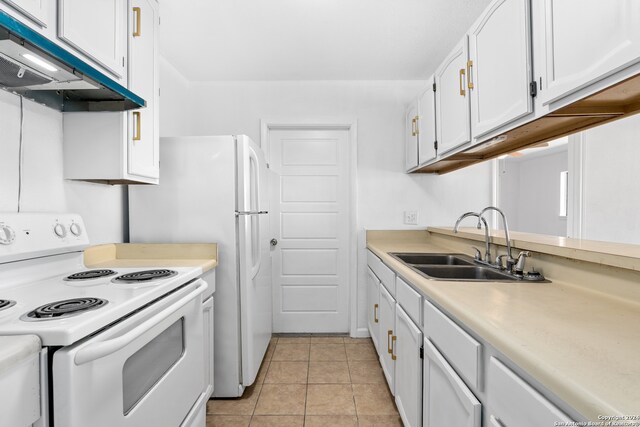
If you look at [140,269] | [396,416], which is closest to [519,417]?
[396,416]

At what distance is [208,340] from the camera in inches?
68.1

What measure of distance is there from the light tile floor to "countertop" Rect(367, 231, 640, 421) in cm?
104

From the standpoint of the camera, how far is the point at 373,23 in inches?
79.1

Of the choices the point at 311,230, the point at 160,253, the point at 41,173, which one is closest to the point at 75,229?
the point at 41,173

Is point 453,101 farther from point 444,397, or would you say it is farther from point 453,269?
point 444,397

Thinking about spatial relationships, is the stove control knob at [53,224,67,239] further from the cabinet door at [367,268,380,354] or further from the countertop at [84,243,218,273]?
the cabinet door at [367,268,380,354]

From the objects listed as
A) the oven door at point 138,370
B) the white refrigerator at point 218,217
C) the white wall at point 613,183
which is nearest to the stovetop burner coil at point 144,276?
the oven door at point 138,370

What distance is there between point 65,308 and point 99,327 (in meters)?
0.14

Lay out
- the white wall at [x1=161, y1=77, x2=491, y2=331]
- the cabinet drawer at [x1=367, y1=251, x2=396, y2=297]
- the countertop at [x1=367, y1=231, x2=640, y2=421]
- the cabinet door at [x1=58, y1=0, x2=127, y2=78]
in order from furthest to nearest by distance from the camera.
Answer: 1. the white wall at [x1=161, y1=77, x2=491, y2=331]
2. the cabinet drawer at [x1=367, y1=251, x2=396, y2=297]
3. the cabinet door at [x1=58, y1=0, x2=127, y2=78]
4. the countertop at [x1=367, y1=231, x2=640, y2=421]

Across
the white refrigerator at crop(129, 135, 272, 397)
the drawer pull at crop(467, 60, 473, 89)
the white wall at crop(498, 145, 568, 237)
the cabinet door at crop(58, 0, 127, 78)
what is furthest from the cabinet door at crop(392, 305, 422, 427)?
the white wall at crop(498, 145, 568, 237)

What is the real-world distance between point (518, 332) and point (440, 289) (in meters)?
0.40

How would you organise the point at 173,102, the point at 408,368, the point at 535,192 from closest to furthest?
the point at 408,368
the point at 173,102
the point at 535,192

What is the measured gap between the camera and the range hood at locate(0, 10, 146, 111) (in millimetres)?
879

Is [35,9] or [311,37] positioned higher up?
[311,37]
